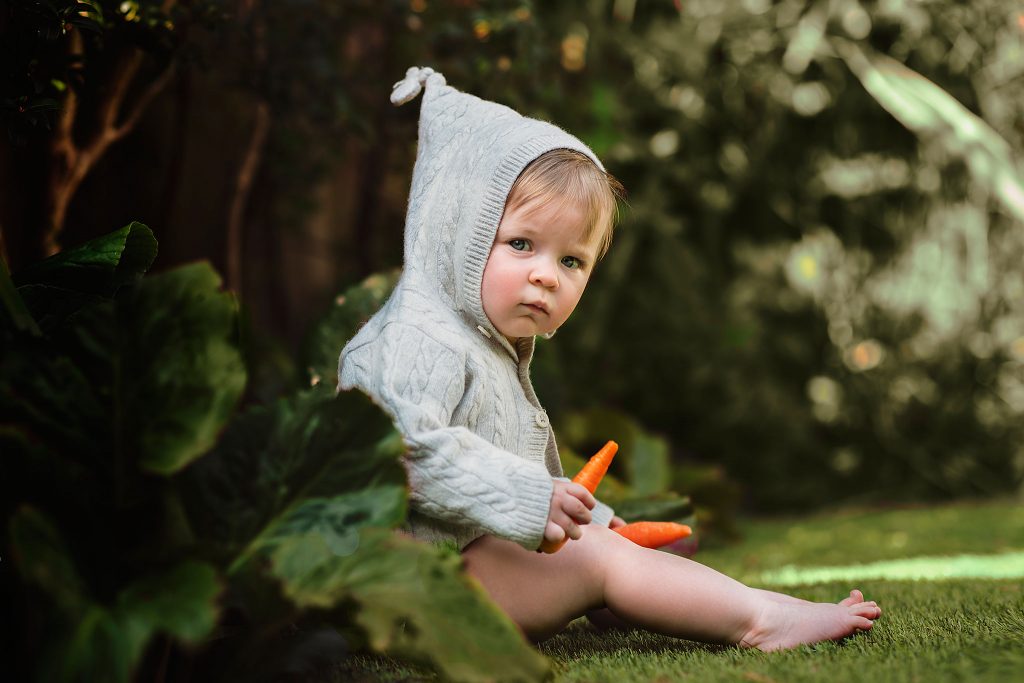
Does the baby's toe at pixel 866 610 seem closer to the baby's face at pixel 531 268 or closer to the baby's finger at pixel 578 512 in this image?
the baby's finger at pixel 578 512

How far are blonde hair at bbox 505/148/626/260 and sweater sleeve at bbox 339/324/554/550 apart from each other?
1.00 feet

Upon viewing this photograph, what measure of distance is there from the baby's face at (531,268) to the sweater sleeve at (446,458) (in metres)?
0.15

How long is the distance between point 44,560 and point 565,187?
3.21 ft

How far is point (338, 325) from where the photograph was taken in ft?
8.11

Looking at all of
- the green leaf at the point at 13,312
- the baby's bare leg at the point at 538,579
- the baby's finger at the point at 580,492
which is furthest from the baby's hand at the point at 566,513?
the green leaf at the point at 13,312

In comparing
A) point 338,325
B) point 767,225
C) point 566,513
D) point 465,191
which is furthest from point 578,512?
point 767,225

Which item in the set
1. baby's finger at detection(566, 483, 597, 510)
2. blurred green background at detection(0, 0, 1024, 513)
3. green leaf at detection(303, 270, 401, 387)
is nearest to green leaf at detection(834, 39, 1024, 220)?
blurred green background at detection(0, 0, 1024, 513)

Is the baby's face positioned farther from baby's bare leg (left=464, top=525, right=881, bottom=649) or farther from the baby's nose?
baby's bare leg (left=464, top=525, right=881, bottom=649)

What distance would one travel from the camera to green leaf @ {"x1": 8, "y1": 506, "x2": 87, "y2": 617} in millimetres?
1006

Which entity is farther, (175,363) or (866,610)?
(866,610)

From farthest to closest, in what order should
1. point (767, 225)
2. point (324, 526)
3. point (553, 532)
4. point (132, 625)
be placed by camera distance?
point (767, 225), point (553, 532), point (324, 526), point (132, 625)

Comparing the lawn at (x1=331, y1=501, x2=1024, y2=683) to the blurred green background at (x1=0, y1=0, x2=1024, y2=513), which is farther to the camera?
the blurred green background at (x1=0, y1=0, x2=1024, y2=513)

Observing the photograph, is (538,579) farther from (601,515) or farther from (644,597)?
(601,515)

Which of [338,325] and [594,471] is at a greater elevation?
[594,471]
